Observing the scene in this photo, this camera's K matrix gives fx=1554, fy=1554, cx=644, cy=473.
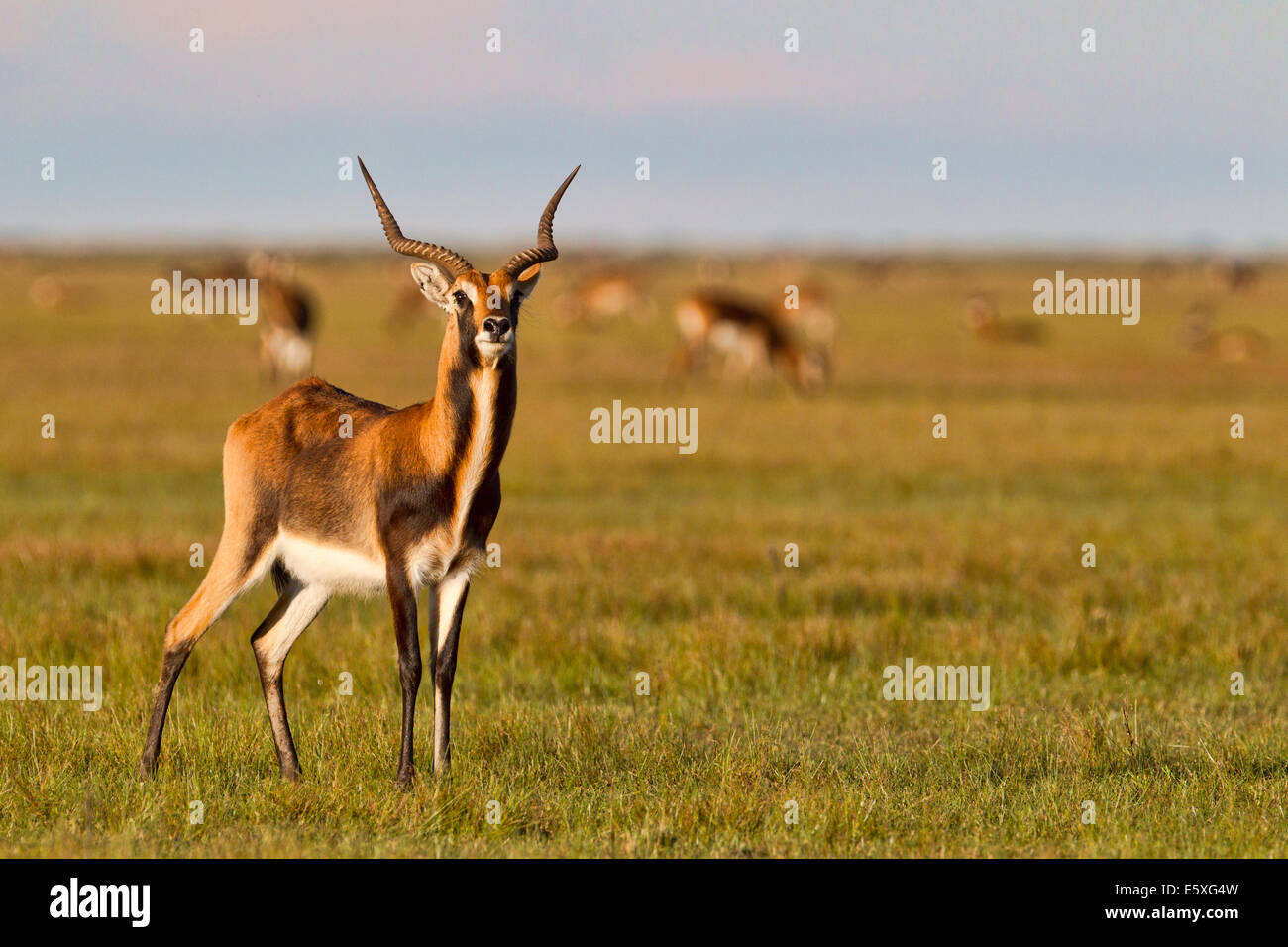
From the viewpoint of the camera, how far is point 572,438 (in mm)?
23500

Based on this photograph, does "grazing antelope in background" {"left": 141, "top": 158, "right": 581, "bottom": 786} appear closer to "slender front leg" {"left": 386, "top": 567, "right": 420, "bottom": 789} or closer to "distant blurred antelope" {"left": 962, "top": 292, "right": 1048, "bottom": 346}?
"slender front leg" {"left": 386, "top": 567, "right": 420, "bottom": 789}

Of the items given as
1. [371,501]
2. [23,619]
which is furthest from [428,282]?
[23,619]

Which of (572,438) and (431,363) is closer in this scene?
(572,438)

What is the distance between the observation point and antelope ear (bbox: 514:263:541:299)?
22.6 feet

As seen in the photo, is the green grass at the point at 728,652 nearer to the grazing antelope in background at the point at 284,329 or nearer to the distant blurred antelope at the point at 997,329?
the grazing antelope in background at the point at 284,329

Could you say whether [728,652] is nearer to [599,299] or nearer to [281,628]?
[281,628]

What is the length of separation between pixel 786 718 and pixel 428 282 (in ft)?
11.1

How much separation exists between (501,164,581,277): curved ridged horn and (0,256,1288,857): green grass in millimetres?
2304

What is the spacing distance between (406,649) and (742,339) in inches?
1073

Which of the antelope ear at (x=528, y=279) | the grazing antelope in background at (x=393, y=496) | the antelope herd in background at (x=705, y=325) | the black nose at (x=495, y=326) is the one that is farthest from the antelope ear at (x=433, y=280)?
the antelope herd in background at (x=705, y=325)

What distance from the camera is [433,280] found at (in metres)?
7.04

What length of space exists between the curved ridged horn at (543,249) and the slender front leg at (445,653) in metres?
1.39

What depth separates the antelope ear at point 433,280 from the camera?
695cm
